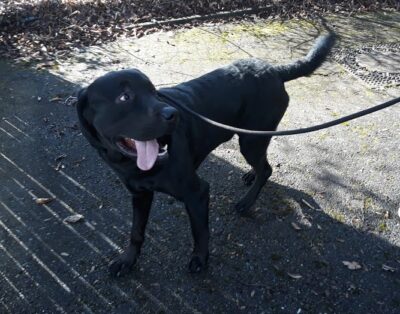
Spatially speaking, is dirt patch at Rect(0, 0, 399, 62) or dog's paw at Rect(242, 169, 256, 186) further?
dirt patch at Rect(0, 0, 399, 62)

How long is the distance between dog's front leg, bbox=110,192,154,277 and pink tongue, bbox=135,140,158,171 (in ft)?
2.25

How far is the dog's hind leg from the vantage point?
11.3 feet

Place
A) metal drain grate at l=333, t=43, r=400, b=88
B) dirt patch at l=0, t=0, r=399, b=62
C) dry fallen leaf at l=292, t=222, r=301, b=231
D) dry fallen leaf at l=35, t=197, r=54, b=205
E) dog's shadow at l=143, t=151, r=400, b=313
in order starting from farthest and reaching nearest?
dirt patch at l=0, t=0, r=399, b=62
metal drain grate at l=333, t=43, r=400, b=88
dry fallen leaf at l=35, t=197, r=54, b=205
dry fallen leaf at l=292, t=222, r=301, b=231
dog's shadow at l=143, t=151, r=400, b=313

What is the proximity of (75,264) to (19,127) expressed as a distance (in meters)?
2.35

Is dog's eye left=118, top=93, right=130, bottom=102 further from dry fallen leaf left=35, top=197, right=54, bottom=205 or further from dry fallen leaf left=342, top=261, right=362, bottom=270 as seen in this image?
dry fallen leaf left=342, top=261, right=362, bottom=270

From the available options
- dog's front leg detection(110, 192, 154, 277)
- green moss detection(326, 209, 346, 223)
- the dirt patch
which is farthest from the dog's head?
the dirt patch

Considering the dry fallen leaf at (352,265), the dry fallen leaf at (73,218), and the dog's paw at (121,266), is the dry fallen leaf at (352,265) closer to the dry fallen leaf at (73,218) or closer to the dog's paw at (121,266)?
the dog's paw at (121,266)

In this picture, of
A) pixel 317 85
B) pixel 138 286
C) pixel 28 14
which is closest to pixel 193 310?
pixel 138 286

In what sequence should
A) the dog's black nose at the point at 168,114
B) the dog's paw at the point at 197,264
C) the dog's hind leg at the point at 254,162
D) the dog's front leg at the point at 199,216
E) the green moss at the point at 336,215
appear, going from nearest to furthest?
1. the dog's black nose at the point at 168,114
2. the dog's front leg at the point at 199,216
3. the dog's paw at the point at 197,264
4. the dog's hind leg at the point at 254,162
5. the green moss at the point at 336,215

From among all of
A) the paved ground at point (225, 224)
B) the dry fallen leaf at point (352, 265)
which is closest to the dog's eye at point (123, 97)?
the paved ground at point (225, 224)

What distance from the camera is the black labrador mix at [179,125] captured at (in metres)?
2.38

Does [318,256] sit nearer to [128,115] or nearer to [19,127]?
[128,115]

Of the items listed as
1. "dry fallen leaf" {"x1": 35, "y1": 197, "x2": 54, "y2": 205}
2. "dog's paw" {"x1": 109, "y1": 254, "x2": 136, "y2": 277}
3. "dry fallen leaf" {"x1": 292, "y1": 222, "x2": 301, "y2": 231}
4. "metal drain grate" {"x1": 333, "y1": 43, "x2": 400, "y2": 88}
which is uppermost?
"metal drain grate" {"x1": 333, "y1": 43, "x2": 400, "y2": 88}

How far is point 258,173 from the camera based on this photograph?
3754 millimetres
